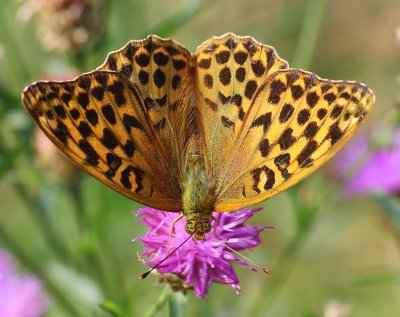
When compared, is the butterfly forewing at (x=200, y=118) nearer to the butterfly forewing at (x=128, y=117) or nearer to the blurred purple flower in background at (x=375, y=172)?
the butterfly forewing at (x=128, y=117)

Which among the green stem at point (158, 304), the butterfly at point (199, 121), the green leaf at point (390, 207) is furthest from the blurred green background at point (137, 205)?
the butterfly at point (199, 121)

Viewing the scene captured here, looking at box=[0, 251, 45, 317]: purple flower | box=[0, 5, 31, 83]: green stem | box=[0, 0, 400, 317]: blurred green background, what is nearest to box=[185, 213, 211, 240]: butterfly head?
box=[0, 0, 400, 317]: blurred green background

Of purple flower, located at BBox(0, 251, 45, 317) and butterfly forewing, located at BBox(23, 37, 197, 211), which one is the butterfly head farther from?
purple flower, located at BBox(0, 251, 45, 317)

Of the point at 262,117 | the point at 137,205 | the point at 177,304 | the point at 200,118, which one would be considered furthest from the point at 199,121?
the point at 137,205

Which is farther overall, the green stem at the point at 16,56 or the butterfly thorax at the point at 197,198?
the green stem at the point at 16,56

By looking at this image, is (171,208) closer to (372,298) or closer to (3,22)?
(3,22)

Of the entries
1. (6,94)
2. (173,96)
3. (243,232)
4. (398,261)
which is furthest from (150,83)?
(398,261)
